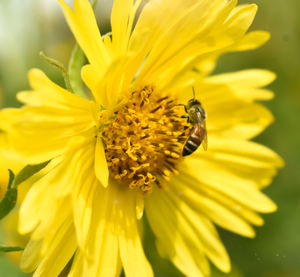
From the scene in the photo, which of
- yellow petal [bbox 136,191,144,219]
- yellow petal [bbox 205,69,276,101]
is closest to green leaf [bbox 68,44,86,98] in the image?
yellow petal [bbox 136,191,144,219]

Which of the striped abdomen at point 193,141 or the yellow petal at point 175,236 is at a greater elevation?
the striped abdomen at point 193,141

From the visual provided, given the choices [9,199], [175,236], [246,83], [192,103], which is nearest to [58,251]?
[9,199]

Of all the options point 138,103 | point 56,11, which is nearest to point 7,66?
point 56,11

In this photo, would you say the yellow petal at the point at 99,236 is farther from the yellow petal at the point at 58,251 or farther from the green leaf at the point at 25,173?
the green leaf at the point at 25,173

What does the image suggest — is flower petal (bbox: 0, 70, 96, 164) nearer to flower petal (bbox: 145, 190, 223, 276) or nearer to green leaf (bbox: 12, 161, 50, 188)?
green leaf (bbox: 12, 161, 50, 188)

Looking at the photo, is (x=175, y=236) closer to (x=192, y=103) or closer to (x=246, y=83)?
(x=192, y=103)

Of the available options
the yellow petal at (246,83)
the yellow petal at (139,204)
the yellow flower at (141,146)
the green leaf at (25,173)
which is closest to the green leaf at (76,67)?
the yellow flower at (141,146)
